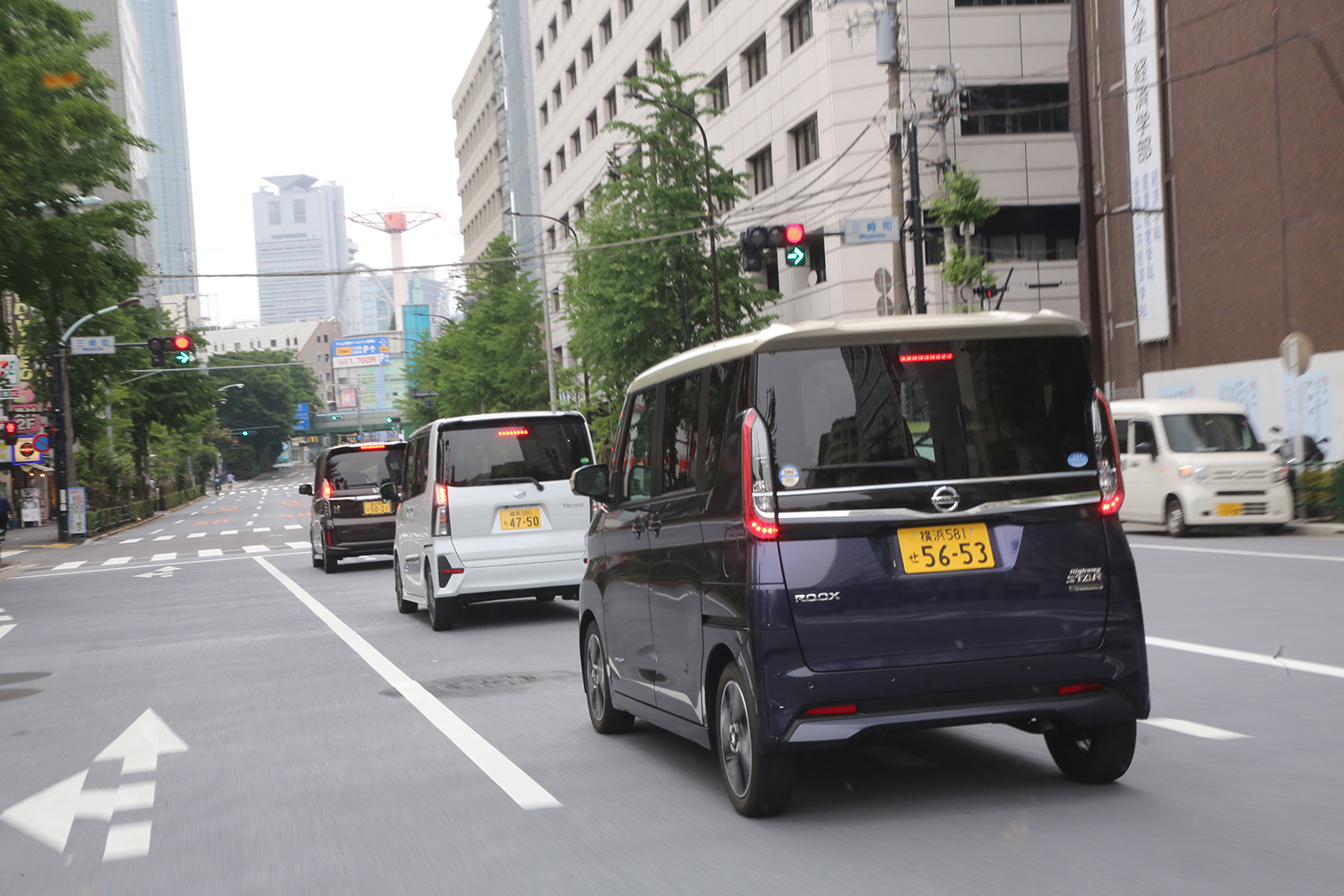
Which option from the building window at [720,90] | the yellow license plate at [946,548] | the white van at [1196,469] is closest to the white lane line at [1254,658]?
the yellow license plate at [946,548]

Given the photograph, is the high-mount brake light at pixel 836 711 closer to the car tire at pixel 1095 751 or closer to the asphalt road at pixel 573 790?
the asphalt road at pixel 573 790

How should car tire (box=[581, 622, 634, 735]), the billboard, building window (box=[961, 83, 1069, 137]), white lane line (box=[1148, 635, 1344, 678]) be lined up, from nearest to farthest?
car tire (box=[581, 622, 634, 735]), white lane line (box=[1148, 635, 1344, 678]), building window (box=[961, 83, 1069, 137]), the billboard

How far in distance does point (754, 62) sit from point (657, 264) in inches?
406

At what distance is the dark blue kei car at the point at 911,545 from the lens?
5.22 meters

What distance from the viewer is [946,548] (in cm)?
534

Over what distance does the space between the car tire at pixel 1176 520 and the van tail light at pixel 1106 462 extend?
1580 centimetres

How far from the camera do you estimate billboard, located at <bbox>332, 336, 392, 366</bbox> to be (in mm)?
148250

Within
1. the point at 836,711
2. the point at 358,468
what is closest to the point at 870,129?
the point at 358,468

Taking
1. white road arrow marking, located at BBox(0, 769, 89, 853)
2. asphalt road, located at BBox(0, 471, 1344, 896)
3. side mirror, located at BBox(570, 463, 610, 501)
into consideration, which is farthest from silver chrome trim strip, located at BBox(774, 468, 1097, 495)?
white road arrow marking, located at BBox(0, 769, 89, 853)

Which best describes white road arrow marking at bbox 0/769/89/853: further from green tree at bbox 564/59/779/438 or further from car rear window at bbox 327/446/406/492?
green tree at bbox 564/59/779/438

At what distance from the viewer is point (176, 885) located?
16.5 ft

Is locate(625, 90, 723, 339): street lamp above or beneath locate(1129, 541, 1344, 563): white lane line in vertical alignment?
above

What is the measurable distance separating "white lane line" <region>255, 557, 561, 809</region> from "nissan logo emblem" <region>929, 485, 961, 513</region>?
81.3 inches

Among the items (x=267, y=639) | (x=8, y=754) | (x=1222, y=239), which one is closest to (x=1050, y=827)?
(x=8, y=754)
